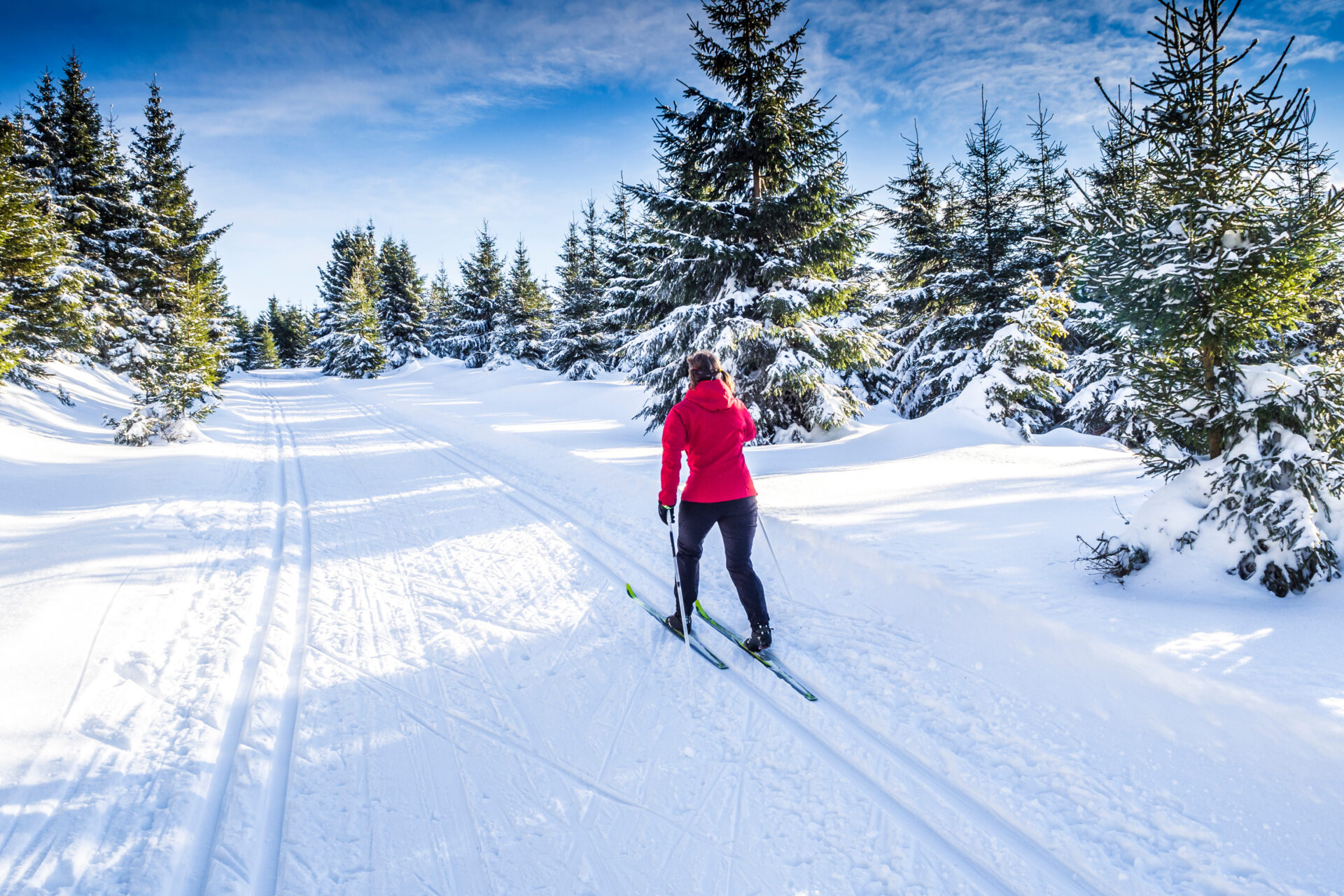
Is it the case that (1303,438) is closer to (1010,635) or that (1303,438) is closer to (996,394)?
(1010,635)

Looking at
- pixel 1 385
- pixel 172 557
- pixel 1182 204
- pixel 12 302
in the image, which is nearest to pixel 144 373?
pixel 1 385

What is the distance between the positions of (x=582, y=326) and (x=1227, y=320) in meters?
26.2

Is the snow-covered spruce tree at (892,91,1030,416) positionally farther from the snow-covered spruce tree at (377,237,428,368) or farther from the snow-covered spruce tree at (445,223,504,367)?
the snow-covered spruce tree at (377,237,428,368)

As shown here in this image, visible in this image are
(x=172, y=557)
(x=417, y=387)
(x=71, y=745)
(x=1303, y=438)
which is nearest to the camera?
(x=71, y=745)

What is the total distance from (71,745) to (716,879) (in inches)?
132

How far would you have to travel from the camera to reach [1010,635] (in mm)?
3781

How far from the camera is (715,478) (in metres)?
3.94

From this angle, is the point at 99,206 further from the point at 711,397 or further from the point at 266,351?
the point at 266,351

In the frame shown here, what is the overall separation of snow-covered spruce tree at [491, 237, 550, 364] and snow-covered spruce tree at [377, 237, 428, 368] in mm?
11187

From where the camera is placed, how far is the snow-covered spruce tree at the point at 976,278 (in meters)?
16.8

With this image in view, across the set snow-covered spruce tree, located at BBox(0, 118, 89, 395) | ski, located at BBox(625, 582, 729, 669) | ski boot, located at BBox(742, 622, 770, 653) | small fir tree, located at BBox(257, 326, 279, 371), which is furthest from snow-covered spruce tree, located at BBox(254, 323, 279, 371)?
ski boot, located at BBox(742, 622, 770, 653)

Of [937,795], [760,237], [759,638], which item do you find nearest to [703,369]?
[759,638]

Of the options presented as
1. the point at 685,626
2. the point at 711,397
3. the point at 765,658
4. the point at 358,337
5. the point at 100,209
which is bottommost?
the point at 765,658

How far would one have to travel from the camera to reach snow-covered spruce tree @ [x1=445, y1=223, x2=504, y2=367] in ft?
119
